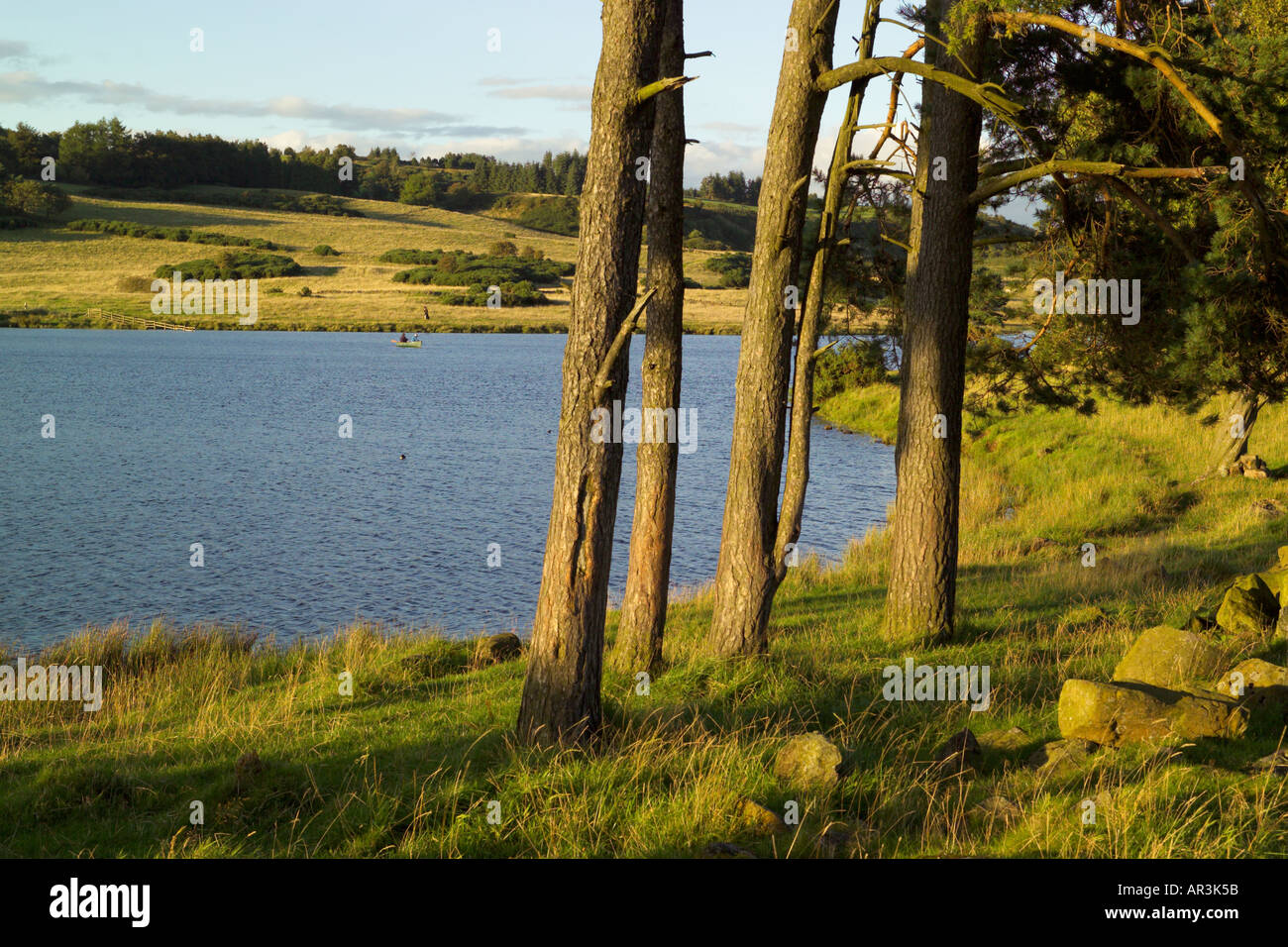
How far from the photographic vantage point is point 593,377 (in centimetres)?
664

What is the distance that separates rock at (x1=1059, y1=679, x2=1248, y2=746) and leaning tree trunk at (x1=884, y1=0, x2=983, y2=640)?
3.26 m

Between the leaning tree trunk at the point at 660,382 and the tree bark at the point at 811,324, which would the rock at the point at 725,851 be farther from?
the tree bark at the point at 811,324

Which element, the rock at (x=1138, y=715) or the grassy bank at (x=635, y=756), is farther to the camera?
the rock at (x=1138, y=715)

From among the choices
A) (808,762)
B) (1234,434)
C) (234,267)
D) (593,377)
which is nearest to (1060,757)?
(808,762)

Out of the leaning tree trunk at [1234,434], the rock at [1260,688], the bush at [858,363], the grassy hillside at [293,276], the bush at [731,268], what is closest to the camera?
the rock at [1260,688]

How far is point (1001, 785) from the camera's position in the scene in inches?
245

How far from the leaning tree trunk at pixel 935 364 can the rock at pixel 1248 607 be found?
2.48m

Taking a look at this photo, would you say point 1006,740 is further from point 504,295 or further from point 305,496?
point 504,295

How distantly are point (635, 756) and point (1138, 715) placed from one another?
3.35 meters

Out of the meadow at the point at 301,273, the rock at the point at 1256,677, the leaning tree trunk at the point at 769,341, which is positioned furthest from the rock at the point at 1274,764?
the meadow at the point at 301,273

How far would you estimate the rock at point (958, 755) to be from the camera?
21.3 feet

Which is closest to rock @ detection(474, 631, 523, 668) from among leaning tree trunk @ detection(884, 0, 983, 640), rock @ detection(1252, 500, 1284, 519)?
leaning tree trunk @ detection(884, 0, 983, 640)
